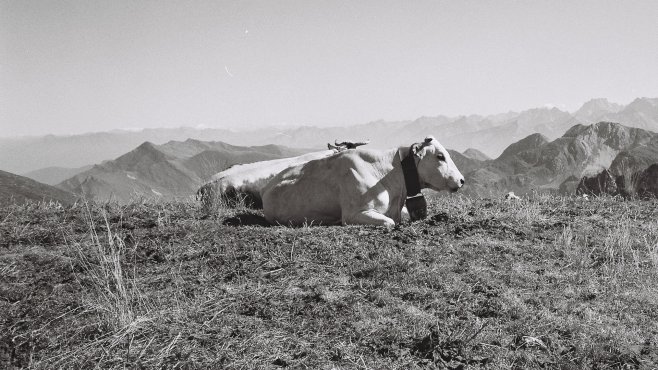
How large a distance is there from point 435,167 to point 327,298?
4.42 metres

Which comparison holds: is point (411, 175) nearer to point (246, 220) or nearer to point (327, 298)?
point (246, 220)

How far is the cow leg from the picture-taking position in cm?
701

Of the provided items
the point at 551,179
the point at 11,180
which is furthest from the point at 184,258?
the point at 551,179

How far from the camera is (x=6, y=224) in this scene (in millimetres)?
7039

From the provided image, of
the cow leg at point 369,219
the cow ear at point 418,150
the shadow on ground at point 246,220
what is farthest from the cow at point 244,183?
the cow leg at point 369,219

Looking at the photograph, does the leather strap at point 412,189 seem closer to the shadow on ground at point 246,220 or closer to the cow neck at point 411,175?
the cow neck at point 411,175

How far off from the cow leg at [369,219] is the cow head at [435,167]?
1293 mm

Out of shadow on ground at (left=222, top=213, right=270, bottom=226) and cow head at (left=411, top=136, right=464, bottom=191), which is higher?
cow head at (left=411, top=136, right=464, bottom=191)

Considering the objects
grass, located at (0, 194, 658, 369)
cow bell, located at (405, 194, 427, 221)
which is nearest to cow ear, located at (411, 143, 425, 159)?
cow bell, located at (405, 194, 427, 221)

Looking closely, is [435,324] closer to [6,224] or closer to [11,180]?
[6,224]

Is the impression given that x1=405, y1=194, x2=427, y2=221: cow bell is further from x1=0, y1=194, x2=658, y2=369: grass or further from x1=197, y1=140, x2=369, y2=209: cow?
x1=197, y1=140, x2=369, y2=209: cow

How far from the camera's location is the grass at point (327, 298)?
3271 mm

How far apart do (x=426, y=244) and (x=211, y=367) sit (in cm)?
353

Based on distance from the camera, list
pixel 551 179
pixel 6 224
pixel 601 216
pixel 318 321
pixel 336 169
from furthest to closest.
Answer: pixel 551 179
pixel 601 216
pixel 336 169
pixel 6 224
pixel 318 321
